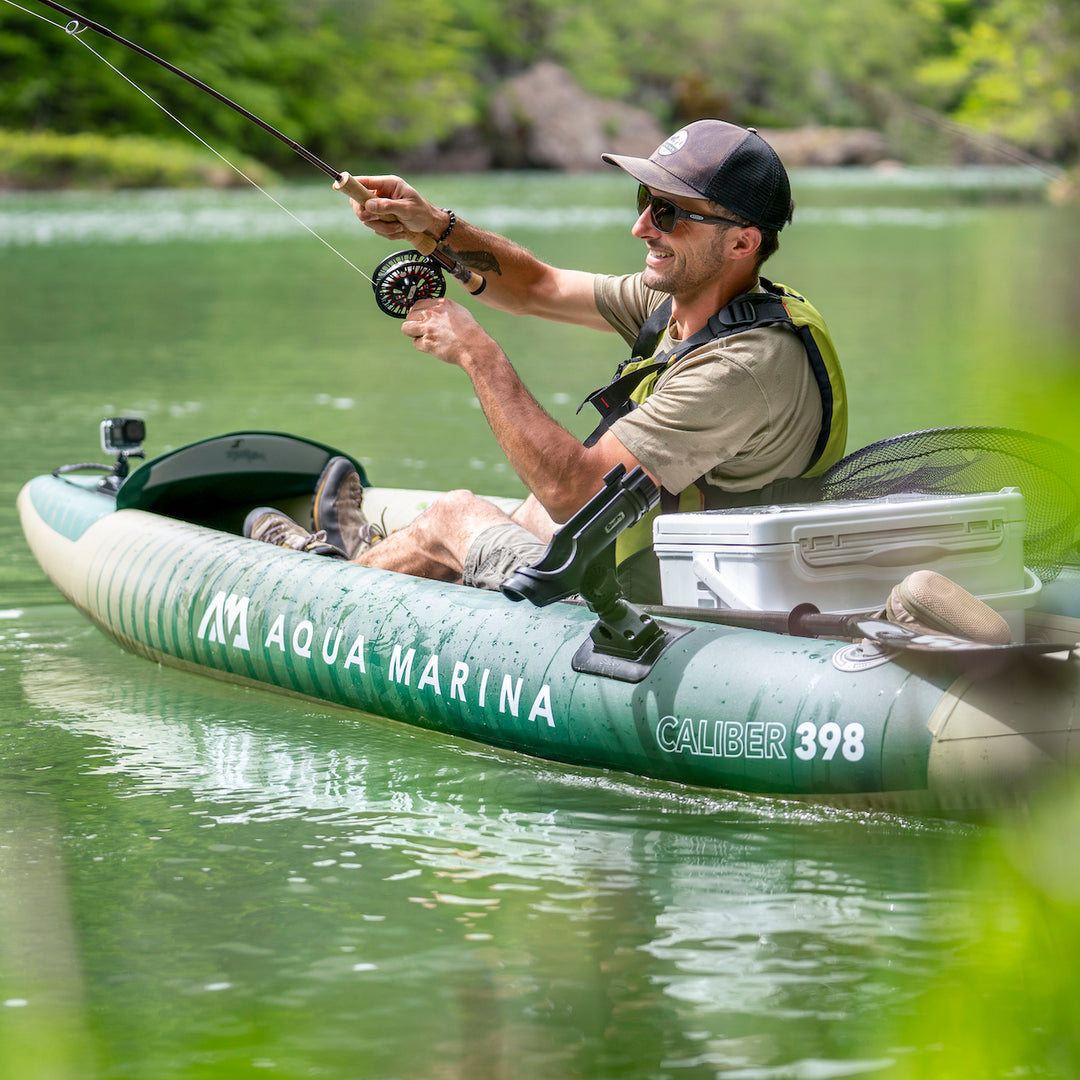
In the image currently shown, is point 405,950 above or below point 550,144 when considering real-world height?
below

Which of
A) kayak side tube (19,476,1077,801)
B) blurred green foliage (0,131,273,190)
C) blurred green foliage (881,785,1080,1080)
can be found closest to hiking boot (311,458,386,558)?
kayak side tube (19,476,1077,801)

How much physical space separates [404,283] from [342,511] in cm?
148

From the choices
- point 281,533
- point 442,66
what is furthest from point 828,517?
point 442,66

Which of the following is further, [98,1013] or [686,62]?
[686,62]

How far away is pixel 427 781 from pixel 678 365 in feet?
3.66

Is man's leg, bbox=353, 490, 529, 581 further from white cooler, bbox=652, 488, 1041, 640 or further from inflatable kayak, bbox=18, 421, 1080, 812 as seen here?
white cooler, bbox=652, 488, 1041, 640

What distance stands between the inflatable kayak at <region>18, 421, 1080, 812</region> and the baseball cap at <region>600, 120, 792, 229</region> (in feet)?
2.38

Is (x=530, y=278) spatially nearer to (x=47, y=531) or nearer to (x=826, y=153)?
(x=47, y=531)

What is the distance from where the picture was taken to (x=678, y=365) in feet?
11.8

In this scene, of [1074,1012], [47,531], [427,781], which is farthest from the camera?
[47,531]

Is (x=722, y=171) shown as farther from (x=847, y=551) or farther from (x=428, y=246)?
(x=428, y=246)

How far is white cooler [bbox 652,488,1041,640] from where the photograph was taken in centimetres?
341

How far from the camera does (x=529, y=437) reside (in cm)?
356

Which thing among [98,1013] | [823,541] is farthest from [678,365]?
[98,1013]
